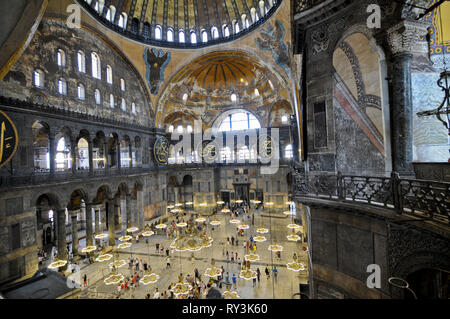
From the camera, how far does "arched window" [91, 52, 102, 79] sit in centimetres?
1545

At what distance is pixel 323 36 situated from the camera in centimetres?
595

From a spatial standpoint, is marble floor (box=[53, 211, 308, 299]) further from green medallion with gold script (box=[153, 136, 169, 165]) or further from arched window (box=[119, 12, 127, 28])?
arched window (box=[119, 12, 127, 28])

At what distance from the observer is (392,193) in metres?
3.92

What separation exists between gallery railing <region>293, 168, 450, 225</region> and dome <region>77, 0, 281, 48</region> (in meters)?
15.2

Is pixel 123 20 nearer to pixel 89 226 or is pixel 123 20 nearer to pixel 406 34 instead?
pixel 89 226

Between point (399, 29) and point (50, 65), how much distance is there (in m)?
15.8

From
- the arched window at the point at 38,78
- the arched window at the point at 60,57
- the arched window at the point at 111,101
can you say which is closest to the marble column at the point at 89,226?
Result: the arched window at the point at 111,101

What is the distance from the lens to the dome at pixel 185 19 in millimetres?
17000

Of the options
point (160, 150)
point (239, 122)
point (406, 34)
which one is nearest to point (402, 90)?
point (406, 34)

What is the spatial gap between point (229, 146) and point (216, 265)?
1579cm

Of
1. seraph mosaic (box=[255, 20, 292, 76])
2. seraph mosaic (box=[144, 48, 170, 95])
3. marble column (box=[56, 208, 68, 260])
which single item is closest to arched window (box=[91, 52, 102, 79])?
seraph mosaic (box=[144, 48, 170, 95])
